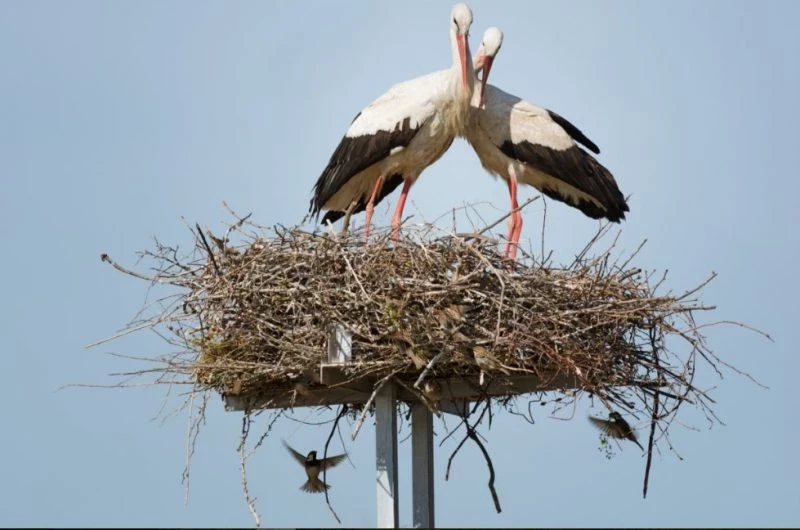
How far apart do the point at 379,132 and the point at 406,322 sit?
2220mm

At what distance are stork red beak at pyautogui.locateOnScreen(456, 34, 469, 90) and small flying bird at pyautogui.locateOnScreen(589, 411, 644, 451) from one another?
226 cm

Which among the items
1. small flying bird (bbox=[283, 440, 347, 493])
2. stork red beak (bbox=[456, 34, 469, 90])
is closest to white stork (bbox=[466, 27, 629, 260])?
stork red beak (bbox=[456, 34, 469, 90])

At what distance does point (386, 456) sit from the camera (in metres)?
7.06

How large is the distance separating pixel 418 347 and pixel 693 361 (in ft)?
5.48

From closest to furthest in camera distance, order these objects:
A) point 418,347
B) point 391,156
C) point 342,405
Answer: point 418,347 → point 342,405 → point 391,156

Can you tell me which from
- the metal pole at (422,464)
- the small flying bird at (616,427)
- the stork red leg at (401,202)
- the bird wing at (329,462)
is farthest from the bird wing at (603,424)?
the stork red leg at (401,202)

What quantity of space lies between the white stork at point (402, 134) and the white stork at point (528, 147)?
0.18 metres

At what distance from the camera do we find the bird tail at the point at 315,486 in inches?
311

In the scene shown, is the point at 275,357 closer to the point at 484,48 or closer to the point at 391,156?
the point at 391,156

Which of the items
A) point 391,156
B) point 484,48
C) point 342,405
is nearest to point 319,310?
point 342,405

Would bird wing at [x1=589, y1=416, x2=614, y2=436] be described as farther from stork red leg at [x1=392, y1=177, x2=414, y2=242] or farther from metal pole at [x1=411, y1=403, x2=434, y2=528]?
stork red leg at [x1=392, y1=177, x2=414, y2=242]

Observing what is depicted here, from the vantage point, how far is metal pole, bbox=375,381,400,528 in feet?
23.0

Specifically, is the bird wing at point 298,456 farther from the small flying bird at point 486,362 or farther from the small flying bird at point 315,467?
the small flying bird at point 486,362

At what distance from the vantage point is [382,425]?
23.3ft
